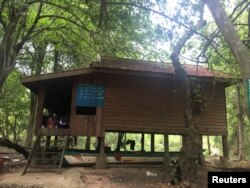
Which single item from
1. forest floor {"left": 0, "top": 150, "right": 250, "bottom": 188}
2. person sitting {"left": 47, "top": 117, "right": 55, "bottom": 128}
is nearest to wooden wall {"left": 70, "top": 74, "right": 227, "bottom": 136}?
person sitting {"left": 47, "top": 117, "right": 55, "bottom": 128}

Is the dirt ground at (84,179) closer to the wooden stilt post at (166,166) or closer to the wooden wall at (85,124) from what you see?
the wooden stilt post at (166,166)

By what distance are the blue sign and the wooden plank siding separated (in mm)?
295

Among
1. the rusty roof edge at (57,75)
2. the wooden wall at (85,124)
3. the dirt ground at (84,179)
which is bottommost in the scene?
the dirt ground at (84,179)

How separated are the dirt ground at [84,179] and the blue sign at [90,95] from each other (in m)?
2.86

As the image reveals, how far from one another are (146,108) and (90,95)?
8.80 feet

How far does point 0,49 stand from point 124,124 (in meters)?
6.10

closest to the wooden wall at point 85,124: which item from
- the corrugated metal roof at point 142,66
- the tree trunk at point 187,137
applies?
the corrugated metal roof at point 142,66

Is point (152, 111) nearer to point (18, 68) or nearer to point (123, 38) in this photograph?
point (123, 38)

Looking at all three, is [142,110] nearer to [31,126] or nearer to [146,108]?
[146,108]

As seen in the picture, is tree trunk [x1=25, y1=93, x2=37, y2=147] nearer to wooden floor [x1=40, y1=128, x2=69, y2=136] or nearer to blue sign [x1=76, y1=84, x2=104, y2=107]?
wooden floor [x1=40, y1=128, x2=69, y2=136]

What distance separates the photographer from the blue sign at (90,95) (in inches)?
540

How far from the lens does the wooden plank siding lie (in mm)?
13945

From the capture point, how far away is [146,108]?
1445 centimetres

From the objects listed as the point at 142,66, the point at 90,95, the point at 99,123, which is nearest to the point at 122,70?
the point at 142,66
